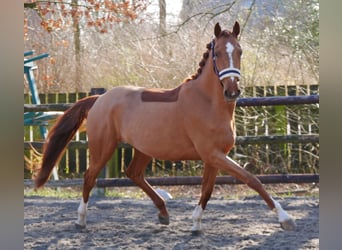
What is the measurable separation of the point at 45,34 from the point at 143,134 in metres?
7.80

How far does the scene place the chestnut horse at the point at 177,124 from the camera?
388 cm

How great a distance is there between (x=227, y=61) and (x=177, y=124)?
742 mm

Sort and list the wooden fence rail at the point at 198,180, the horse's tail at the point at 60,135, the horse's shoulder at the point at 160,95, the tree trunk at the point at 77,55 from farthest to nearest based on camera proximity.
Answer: the tree trunk at the point at 77,55 < the wooden fence rail at the point at 198,180 < the horse's tail at the point at 60,135 < the horse's shoulder at the point at 160,95

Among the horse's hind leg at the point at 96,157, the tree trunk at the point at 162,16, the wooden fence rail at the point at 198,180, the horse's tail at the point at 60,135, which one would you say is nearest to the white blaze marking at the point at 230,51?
the horse's hind leg at the point at 96,157

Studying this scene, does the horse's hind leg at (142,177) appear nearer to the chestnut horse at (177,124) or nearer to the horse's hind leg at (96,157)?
the chestnut horse at (177,124)

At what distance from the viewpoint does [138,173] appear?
4848 mm

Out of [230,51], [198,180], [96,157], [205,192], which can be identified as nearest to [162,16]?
[198,180]

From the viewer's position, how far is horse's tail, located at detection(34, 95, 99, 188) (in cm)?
486

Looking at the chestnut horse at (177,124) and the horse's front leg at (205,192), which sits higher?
the chestnut horse at (177,124)

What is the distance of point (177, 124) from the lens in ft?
14.2

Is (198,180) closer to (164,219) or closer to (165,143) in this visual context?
(164,219)

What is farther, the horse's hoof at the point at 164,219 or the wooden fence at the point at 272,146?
the wooden fence at the point at 272,146
